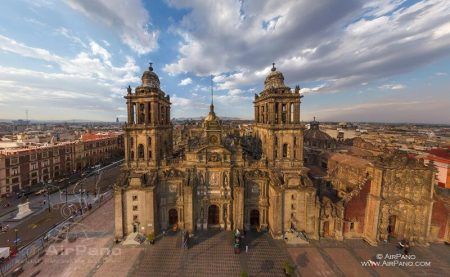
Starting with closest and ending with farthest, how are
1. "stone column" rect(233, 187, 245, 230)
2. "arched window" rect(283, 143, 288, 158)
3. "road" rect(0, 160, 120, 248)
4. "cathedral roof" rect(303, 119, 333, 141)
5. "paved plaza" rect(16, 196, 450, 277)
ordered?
"paved plaza" rect(16, 196, 450, 277) → "stone column" rect(233, 187, 245, 230) → "road" rect(0, 160, 120, 248) → "arched window" rect(283, 143, 288, 158) → "cathedral roof" rect(303, 119, 333, 141)

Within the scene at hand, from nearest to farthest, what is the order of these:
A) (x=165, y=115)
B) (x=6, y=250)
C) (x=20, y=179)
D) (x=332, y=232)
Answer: (x=6, y=250) → (x=332, y=232) → (x=165, y=115) → (x=20, y=179)

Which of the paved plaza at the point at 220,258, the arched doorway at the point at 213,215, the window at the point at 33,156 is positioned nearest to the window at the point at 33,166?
the window at the point at 33,156

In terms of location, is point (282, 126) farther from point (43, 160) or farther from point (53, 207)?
point (43, 160)

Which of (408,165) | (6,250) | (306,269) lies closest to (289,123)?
(408,165)

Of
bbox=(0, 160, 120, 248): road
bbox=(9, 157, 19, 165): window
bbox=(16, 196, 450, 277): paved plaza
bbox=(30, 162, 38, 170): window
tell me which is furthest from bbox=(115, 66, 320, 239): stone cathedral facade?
bbox=(30, 162, 38, 170): window

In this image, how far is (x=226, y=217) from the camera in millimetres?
37500

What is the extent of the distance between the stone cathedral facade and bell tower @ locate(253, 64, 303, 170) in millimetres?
177

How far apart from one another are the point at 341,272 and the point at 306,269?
4594 mm

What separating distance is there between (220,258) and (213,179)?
12537mm

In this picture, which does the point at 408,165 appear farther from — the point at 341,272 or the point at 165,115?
A: the point at 165,115

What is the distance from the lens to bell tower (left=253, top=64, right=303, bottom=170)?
121 ft

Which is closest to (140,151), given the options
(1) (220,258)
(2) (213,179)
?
(2) (213,179)

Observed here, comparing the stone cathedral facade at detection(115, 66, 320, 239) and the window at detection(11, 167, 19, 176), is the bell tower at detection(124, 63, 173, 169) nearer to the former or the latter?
the stone cathedral facade at detection(115, 66, 320, 239)

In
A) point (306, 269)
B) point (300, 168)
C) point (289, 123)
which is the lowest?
point (306, 269)
